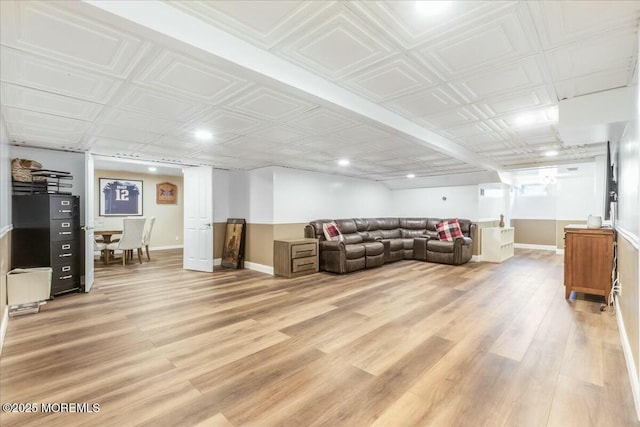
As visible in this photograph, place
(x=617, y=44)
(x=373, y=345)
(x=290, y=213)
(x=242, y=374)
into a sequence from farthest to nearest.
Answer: (x=290, y=213)
(x=373, y=345)
(x=242, y=374)
(x=617, y=44)

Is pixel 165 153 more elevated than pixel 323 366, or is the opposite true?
pixel 165 153

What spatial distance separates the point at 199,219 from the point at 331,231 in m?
2.72

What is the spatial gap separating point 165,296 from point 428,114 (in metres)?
4.15

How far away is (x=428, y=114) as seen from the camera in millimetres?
3047

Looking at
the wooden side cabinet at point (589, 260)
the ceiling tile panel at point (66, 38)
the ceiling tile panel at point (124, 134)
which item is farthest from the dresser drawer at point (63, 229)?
the wooden side cabinet at point (589, 260)

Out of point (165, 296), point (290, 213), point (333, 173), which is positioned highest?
point (333, 173)

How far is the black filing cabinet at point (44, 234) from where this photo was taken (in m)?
3.96

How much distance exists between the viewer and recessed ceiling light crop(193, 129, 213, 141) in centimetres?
347

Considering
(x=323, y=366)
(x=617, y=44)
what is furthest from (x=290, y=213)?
(x=617, y=44)

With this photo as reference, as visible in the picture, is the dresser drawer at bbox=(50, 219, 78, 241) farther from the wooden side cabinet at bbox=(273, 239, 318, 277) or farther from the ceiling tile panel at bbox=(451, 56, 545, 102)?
the ceiling tile panel at bbox=(451, 56, 545, 102)

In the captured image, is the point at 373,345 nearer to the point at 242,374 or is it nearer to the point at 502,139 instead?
the point at 242,374

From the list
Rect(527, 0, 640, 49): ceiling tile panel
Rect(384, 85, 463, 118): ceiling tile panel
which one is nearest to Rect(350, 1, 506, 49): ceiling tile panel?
Rect(527, 0, 640, 49): ceiling tile panel

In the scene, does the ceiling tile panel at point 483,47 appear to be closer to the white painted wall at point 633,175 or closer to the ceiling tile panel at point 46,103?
the white painted wall at point 633,175

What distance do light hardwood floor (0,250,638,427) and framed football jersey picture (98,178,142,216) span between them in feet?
15.0
